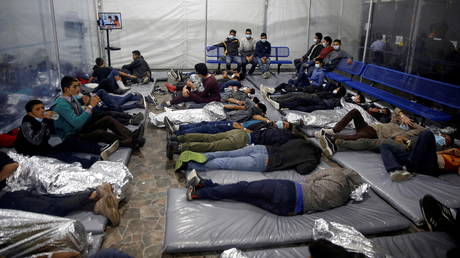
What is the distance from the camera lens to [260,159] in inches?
150

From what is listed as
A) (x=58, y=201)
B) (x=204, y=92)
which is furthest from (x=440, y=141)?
(x=58, y=201)

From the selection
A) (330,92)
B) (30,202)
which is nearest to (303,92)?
(330,92)

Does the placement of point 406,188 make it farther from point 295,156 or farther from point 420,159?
point 295,156

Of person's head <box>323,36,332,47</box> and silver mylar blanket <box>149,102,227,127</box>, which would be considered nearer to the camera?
silver mylar blanket <box>149,102,227,127</box>

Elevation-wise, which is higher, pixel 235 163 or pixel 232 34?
pixel 232 34

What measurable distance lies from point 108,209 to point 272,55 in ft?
30.2

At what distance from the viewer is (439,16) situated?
803 centimetres

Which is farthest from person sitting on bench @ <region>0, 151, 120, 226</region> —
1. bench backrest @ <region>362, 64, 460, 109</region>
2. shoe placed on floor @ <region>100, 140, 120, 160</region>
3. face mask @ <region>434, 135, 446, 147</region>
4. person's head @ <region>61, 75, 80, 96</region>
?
bench backrest @ <region>362, 64, 460, 109</region>

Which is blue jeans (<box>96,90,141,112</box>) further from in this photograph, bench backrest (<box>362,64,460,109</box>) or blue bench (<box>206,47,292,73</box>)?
bench backrest (<box>362,64,460,109</box>)

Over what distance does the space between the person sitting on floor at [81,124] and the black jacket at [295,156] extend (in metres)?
1.96

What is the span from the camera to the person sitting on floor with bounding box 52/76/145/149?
13.2 feet

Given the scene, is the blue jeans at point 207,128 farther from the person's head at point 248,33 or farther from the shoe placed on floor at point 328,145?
the person's head at point 248,33

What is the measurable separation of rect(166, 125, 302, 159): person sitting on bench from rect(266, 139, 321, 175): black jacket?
0.26 metres

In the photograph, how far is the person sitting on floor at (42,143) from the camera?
3432 mm
